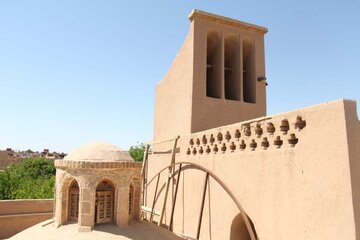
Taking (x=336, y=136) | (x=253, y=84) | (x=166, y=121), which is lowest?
(x=336, y=136)

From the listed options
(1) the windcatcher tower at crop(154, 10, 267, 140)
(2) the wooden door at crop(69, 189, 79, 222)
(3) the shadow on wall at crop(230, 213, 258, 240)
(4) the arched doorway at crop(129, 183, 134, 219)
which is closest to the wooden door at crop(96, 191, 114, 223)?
(4) the arched doorway at crop(129, 183, 134, 219)

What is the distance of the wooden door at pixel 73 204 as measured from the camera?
7.57 meters

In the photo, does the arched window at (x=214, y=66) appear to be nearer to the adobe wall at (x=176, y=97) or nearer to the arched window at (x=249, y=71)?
the adobe wall at (x=176, y=97)

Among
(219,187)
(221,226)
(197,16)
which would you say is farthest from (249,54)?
(221,226)

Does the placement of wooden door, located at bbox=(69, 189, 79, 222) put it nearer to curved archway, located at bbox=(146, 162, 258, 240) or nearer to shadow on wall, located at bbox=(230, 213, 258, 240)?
curved archway, located at bbox=(146, 162, 258, 240)

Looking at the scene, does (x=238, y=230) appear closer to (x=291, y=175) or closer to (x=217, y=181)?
(x=217, y=181)

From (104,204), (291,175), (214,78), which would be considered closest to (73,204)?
(104,204)

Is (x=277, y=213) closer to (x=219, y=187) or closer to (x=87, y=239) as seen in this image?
(x=219, y=187)

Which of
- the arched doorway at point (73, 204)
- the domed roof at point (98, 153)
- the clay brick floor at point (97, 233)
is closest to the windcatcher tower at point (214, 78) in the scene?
the domed roof at point (98, 153)

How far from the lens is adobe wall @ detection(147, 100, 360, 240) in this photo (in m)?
4.93

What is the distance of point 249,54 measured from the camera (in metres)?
13.5

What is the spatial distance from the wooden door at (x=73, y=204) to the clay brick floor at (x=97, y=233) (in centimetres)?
33

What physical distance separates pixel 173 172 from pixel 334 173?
7.28 meters

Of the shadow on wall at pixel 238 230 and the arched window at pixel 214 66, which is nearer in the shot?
the shadow on wall at pixel 238 230
